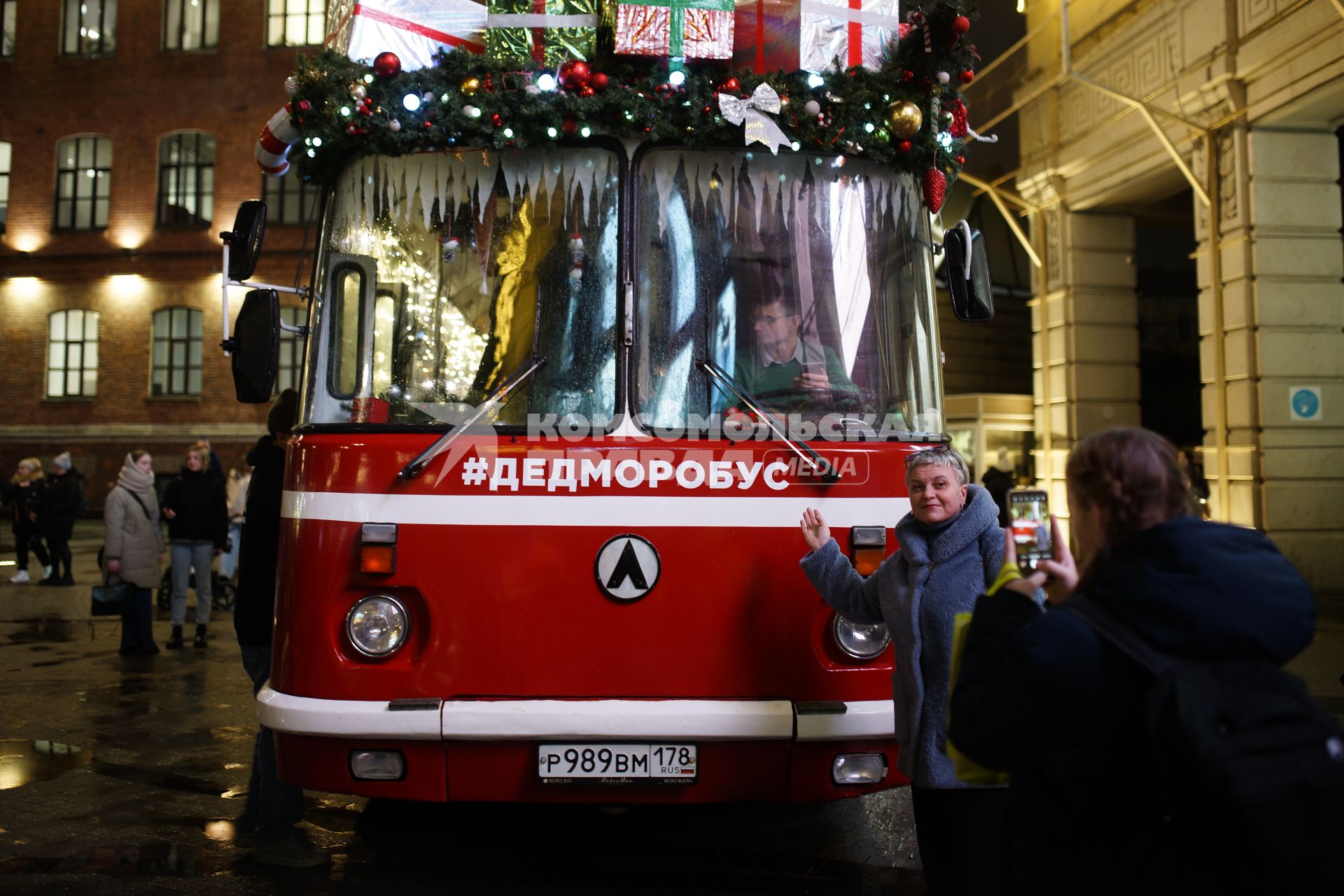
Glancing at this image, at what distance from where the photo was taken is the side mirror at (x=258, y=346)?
4176mm

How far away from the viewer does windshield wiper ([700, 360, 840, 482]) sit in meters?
3.92

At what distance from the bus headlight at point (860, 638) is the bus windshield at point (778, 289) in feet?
2.39

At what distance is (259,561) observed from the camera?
4562 millimetres

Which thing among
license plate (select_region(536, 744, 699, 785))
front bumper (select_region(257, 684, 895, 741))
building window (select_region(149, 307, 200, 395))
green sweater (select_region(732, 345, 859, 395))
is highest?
building window (select_region(149, 307, 200, 395))

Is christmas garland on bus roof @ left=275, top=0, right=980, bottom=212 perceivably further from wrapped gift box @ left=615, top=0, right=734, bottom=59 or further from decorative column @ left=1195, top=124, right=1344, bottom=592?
decorative column @ left=1195, top=124, right=1344, bottom=592

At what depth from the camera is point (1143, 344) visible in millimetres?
16734

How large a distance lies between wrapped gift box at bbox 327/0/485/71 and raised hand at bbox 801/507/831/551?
208 cm

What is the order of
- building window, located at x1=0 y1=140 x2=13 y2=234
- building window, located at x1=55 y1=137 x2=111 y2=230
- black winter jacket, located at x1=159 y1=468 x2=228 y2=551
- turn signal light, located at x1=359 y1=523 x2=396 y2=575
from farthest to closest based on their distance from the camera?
building window, located at x1=0 y1=140 x2=13 y2=234 < building window, located at x1=55 y1=137 x2=111 y2=230 < black winter jacket, located at x1=159 y1=468 x2=228 y2=551 < turn signal light, located at x1=359 y1=523 x2=396 y2=575

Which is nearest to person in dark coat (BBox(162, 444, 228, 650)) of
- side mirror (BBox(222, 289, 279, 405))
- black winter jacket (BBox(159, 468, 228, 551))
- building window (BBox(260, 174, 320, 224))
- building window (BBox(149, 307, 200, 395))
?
black winter jacket (BBox(159, 468, 228, 551))

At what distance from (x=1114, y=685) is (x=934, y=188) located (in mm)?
2759

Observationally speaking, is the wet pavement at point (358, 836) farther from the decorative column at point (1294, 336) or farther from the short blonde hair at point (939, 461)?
the decorative column at point (1294, 336)

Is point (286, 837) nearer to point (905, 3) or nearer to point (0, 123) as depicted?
point (905, 3)

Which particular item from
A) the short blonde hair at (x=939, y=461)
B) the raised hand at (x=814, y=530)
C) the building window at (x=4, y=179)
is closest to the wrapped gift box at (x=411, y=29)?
the raised hand at (x=814, y=530)

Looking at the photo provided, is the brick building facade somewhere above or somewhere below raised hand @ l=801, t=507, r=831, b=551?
above
